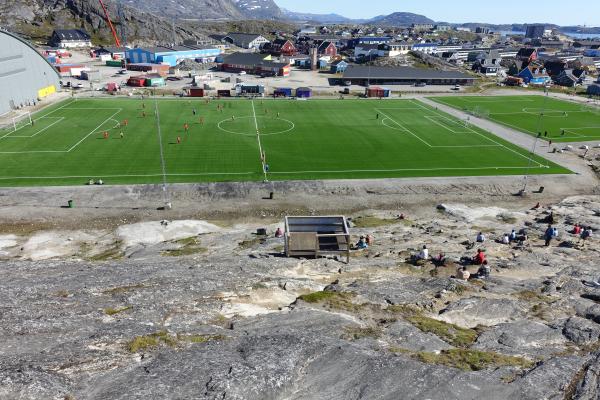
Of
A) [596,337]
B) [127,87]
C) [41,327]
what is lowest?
[596,337]

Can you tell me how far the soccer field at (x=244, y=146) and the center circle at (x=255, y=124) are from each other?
8.2 inches

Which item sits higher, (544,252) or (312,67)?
(312,67)

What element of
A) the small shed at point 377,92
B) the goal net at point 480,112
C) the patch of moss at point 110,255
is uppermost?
the small shed at point 377,92

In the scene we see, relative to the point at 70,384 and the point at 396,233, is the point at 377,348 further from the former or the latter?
the point at 396,233

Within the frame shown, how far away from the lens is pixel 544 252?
4009cm

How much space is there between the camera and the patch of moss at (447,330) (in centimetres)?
2322

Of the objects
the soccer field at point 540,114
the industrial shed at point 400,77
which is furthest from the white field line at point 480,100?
the industrial shed at point 400,77

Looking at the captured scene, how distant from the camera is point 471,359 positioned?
21016 millimetres

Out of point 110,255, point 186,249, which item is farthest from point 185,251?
point 110,255

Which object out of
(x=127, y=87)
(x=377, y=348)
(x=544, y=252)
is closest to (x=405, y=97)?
(x=127, y=87)

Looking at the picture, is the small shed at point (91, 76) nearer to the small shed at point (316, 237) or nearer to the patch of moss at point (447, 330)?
the small shed at point (316, 237)

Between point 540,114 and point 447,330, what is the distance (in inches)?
4116

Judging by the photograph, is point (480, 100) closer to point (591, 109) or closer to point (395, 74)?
point (591, 109)

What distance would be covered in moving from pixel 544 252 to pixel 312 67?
508ft
